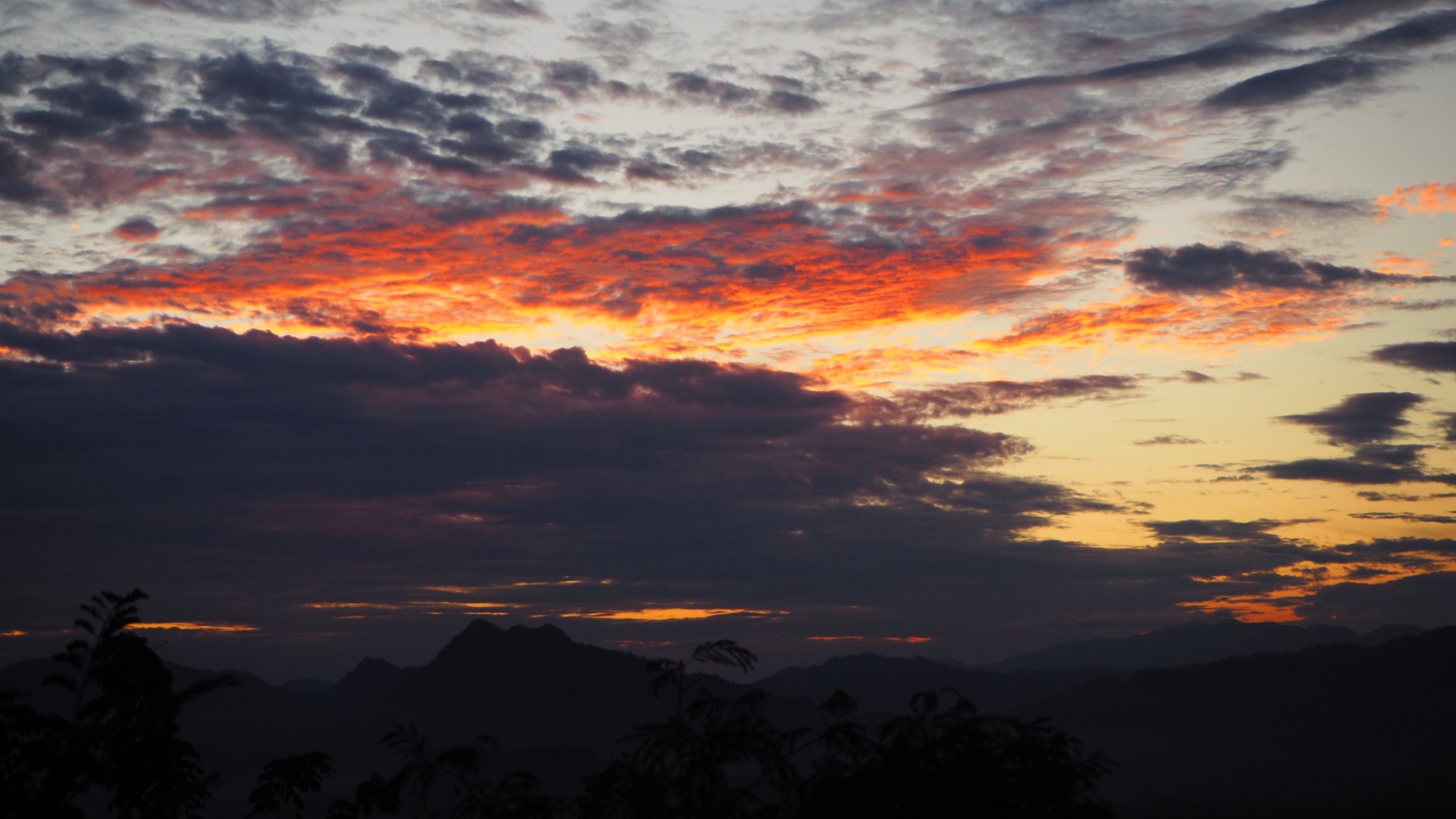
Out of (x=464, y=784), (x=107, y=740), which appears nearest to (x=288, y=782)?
(x=464, y=784)

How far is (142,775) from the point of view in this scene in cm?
3516

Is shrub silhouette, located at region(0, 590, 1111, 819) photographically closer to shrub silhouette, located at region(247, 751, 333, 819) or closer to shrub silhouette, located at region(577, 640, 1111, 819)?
shrub silhouette, located at region(577, 640, 1111, 819)

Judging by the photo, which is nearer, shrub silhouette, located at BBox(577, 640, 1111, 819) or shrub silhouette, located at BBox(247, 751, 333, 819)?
shrub silhouette, located at BBox(577, 640, 1111, 819)

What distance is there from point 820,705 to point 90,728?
15.0 m

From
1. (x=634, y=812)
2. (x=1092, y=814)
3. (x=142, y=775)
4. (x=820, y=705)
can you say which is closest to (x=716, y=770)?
(x=634, y=812)

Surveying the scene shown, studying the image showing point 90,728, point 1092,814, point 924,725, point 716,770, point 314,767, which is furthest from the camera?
point 314,767

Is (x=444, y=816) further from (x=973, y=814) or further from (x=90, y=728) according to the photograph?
(x=973, y=814)

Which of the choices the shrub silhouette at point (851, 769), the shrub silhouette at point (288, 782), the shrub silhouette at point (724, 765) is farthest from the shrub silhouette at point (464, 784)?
the shrub silhouette at point (288, 782)

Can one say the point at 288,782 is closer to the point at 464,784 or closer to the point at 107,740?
the point at 464,784

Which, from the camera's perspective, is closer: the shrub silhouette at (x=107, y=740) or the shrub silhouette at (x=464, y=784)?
the shrub silhouette at (x=107, y=740)

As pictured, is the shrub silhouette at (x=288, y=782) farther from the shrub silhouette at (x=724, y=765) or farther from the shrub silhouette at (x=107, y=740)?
the shrub silhouette at (x=724, y=765)

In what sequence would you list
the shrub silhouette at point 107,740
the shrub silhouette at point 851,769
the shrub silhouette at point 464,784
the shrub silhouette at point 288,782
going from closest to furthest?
the shrub silhouette at point 107,740, the shrub silhouette at point 851,769, the shrub silhouette at point 464,784, the shrub silhouette at point 288,782

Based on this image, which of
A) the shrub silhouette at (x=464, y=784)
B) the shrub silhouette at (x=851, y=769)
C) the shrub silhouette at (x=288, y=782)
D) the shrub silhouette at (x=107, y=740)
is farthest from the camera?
the shrub silhouette at (x=288, y=782)

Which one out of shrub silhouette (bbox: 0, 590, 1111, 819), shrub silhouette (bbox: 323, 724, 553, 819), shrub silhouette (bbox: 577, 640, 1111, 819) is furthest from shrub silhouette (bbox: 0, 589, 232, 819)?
shrub silhouette (bbox: 577, 640, 1111, 819)
